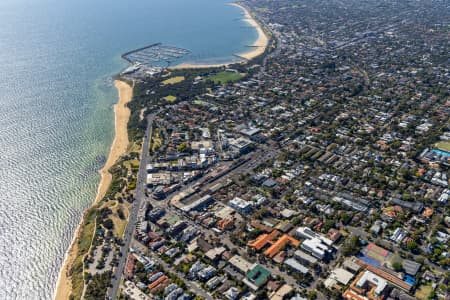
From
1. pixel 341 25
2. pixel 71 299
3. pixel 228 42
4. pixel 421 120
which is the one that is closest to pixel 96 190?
pixel 71 299

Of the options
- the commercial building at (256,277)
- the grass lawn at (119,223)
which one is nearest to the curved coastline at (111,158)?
the grass lawn at (119,223)

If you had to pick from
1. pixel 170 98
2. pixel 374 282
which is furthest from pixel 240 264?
pixel 170 98

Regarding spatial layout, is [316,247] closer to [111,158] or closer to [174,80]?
[111,158]

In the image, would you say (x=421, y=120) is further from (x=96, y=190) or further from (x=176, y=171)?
(x=96, y=190)

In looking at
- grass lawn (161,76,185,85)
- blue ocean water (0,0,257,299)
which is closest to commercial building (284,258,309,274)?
blue ocean water (0,0,257,299)

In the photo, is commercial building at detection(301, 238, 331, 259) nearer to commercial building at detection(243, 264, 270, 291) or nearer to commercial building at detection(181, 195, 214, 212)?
commercial building at detection(243, 264, 270, 291)

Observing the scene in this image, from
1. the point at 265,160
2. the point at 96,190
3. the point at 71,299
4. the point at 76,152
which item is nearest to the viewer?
the point at 71,299

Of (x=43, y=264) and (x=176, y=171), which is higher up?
(x=176, y=171)

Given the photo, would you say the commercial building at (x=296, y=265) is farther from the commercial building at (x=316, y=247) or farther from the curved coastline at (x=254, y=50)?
the curved coastline at (x=254, y=50)

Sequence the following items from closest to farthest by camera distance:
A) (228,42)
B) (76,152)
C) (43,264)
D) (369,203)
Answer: (43,264), (369,203), (76,152), (228,42)
